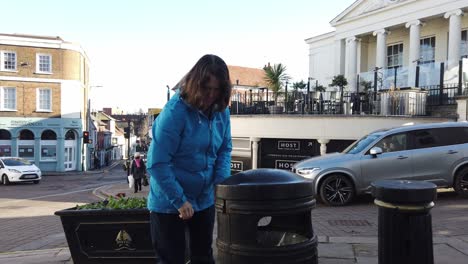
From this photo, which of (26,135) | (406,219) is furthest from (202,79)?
(26,135)

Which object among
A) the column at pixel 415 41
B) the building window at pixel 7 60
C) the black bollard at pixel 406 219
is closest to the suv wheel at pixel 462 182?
the black bollard at pixel 406 219

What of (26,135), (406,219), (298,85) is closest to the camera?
(406,219)

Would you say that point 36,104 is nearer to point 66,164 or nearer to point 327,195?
point 66,164

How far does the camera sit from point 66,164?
39.8 meters

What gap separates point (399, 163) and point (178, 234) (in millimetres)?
7775

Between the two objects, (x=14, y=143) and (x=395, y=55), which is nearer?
(x=395, y=55)

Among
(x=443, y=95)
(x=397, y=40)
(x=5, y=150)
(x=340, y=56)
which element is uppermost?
(x=397, y=40)

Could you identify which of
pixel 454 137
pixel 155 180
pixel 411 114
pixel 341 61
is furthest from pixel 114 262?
pixel 341 61

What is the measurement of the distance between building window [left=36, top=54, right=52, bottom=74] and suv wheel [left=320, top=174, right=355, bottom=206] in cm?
3530

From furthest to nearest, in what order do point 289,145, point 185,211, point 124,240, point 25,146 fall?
point 25,146, point 289,145, point 124,240, point 185,211

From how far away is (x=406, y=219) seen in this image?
3.40 m

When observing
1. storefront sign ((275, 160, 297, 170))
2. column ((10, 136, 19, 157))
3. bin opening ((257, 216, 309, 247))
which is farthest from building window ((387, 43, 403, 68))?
Answer: column ((10, 136, 19, 157))

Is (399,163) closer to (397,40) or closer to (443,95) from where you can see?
(443,95)

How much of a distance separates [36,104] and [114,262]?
3803cm
